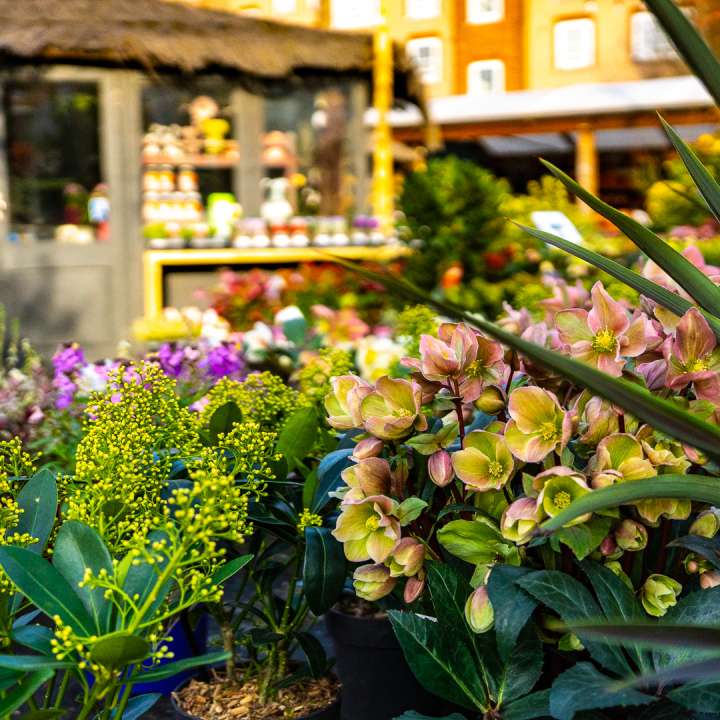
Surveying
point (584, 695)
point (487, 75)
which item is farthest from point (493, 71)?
point (584, 695)

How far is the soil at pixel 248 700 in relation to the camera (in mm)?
1728

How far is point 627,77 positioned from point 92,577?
2363 cm

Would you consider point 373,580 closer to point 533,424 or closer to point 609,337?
point 533,424

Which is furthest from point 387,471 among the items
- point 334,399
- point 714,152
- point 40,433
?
point 714,152

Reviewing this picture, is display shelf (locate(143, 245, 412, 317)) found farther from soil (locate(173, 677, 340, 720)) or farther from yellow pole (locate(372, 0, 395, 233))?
soil (locate(173, 677, 340, 720))

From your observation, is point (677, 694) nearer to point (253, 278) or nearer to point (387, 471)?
point (387, 471)

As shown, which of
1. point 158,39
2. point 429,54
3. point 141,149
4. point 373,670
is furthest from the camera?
point 429,54

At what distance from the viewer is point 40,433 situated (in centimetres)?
304

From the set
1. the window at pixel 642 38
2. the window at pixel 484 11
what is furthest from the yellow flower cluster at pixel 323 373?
the window at pixel 484 11

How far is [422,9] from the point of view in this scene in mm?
25141

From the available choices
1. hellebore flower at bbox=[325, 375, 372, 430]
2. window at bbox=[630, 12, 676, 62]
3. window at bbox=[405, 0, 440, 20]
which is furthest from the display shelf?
window at bbox=[405, 0, 440, 20]

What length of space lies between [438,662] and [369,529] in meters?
0.18

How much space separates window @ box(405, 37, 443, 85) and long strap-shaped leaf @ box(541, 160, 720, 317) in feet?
80.0

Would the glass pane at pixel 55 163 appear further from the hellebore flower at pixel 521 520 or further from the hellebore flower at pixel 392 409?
the hellebore flower at pixel 521 520
